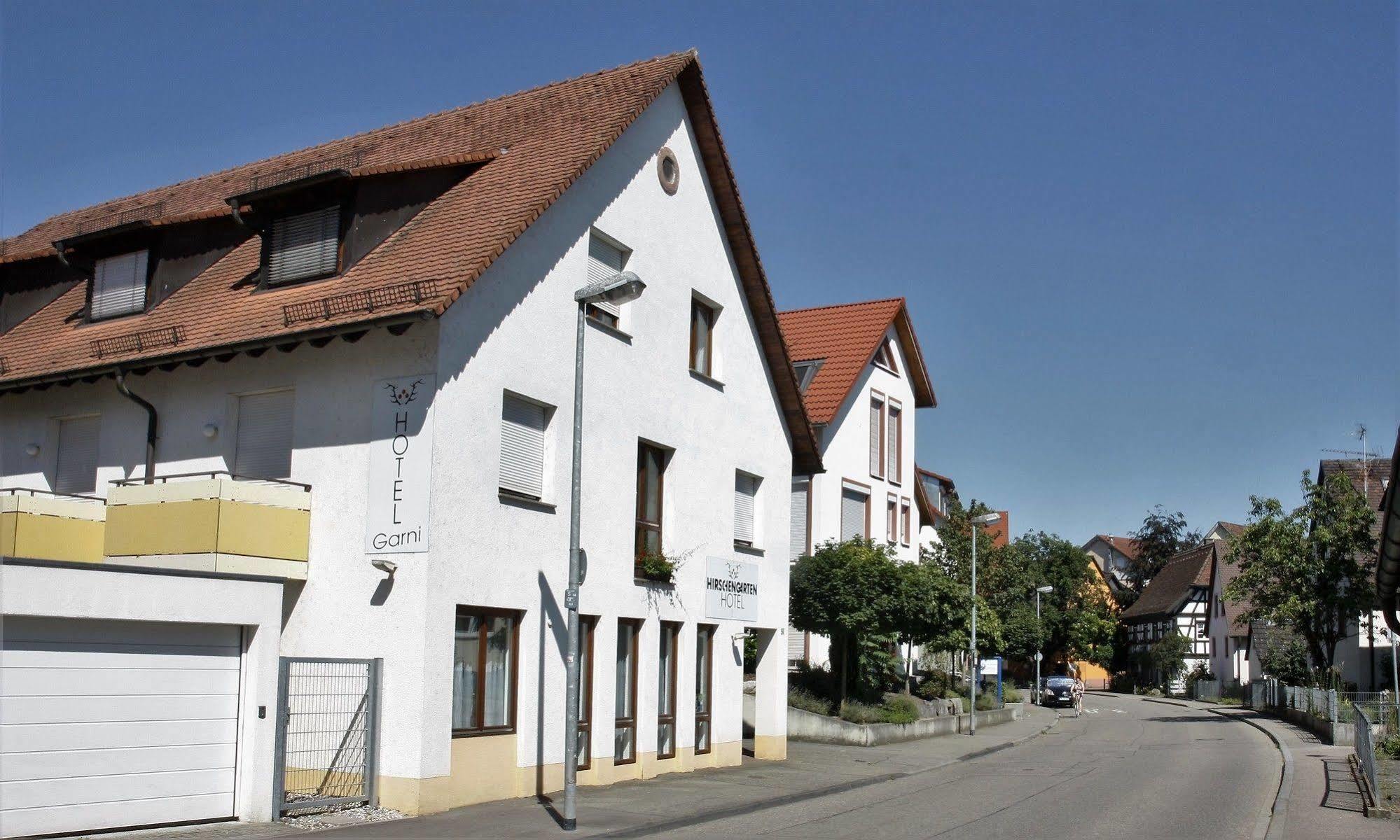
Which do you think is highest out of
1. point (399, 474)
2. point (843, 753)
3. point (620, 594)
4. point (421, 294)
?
point (421, 294)

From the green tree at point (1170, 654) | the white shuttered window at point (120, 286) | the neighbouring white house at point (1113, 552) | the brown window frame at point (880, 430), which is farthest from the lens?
the neighbouring white house at point (1113, 552)

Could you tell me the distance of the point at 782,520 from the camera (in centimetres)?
2484

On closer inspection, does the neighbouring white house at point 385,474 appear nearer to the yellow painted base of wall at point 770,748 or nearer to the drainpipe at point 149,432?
the drainpipe at point 149,432

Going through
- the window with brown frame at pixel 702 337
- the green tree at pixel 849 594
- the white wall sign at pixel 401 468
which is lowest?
the green tree at pixel 849 594

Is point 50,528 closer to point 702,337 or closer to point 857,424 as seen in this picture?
point 702,337

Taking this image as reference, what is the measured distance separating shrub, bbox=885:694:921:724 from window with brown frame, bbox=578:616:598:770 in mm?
13308

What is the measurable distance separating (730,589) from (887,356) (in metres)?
18.3

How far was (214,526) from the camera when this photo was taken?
1526cm

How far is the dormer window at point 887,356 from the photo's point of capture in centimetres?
3875

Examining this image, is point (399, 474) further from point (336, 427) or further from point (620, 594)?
point (620, 594)

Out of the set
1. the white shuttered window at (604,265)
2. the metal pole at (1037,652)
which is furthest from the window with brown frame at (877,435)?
the white shuttered window at (604,265)

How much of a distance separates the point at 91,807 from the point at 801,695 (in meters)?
19.4

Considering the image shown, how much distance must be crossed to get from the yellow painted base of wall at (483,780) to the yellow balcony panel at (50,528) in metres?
4.98

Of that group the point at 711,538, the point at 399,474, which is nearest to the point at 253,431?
the point at 399,474
